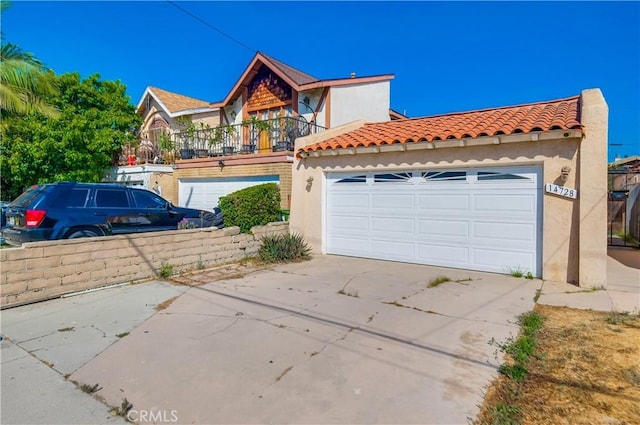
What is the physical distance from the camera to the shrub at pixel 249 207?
982 cm

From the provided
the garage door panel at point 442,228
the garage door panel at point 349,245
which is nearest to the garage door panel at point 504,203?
the garage door panel at point 442,228

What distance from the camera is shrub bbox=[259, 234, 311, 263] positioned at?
9.68 meters

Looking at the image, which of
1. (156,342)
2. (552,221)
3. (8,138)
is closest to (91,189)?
(156,342)

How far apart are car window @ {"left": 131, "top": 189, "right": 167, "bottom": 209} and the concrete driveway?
314 centimetres

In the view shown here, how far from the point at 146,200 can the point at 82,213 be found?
1723 millimetres

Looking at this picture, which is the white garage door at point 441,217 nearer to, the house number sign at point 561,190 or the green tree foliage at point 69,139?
the house number sign at point 561,190

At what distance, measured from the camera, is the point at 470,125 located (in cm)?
915

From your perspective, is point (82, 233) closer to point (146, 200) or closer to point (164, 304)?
point (146, 200)

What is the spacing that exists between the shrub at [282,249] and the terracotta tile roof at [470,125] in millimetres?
2654

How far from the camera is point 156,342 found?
4473mm

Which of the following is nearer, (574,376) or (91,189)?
(574,376)

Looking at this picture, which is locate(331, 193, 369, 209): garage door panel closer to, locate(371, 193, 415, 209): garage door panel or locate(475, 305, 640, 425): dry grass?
locate(371, 193, 415, 209): garage door panel

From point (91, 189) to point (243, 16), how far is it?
836 centimetres

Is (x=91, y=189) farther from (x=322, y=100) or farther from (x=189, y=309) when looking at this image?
(x=322, y=100)
